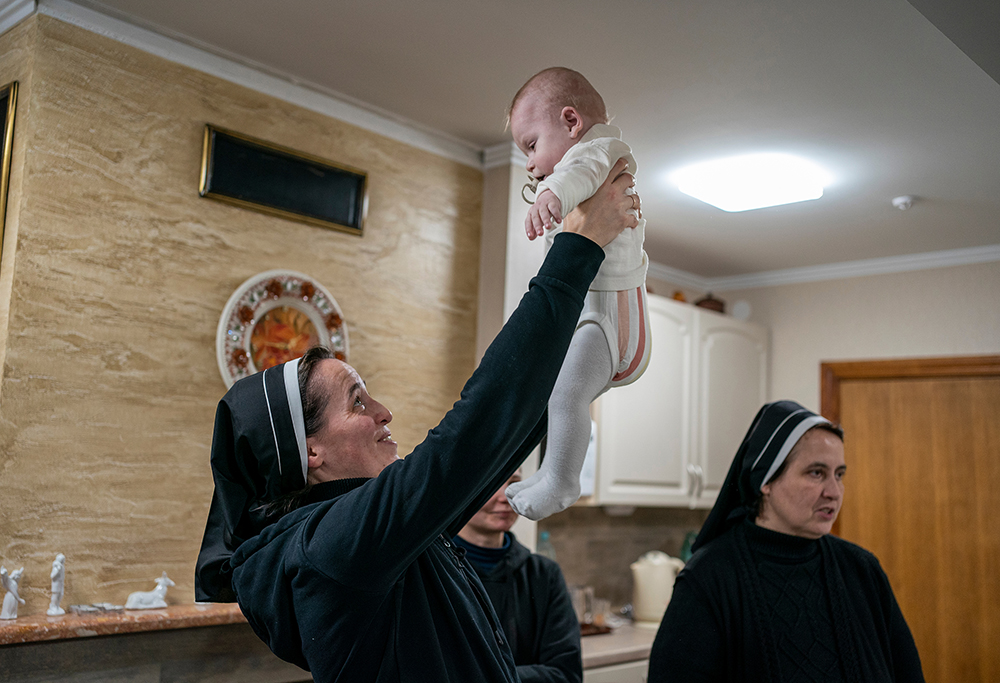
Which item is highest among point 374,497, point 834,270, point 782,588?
point 834,270

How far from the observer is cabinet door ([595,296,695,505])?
3.69m

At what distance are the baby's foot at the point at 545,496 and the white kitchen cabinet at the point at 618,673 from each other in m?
2.36

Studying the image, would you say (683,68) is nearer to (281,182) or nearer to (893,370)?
(281,182)

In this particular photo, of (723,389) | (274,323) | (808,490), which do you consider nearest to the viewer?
(808,490)

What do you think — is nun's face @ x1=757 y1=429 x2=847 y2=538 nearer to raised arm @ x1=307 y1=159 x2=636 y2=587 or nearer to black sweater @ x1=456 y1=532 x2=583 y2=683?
black sweater @ x1=456 y1=532 x2=583 y2=683

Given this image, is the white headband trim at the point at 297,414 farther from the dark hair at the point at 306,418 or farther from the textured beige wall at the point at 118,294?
the textured beige wall at the point at 118,294

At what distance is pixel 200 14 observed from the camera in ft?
7.03

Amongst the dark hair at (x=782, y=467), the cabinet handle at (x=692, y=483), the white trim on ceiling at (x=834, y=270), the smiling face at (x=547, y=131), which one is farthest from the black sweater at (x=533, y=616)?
the white trim on ceiling at (x=834, y=270)

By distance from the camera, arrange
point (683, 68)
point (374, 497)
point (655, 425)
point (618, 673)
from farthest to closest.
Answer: point (655, 425)
point (618, 673)
point (683, 68)
point (374, 497)

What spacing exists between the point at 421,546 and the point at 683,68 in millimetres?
1755

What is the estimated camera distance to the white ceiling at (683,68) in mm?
2023

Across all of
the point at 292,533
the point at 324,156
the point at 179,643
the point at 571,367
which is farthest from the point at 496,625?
the point at 324,156

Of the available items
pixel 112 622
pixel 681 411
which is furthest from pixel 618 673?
pixel 112 622

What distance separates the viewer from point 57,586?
1.94 m
